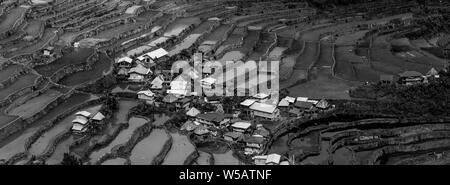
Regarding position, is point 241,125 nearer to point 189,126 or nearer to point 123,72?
point 189,126

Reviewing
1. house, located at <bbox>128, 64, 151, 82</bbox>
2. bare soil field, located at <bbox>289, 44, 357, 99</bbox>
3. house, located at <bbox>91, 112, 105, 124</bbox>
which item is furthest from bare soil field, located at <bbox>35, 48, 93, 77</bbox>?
bare soil field, located at <bbox>289, 44, 357, 99</bbox>

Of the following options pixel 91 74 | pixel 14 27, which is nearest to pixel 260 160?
pixel 91 74

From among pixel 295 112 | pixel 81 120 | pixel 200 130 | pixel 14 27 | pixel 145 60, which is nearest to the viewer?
pixel 81 120

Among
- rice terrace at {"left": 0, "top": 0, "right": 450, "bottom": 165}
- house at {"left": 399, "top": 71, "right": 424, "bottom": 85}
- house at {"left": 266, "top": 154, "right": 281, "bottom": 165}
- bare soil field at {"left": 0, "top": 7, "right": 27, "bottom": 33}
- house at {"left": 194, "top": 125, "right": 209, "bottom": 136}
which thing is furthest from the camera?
bare soil field at {"left": 0, "top": 7, "right": 27, "bottom": 33}

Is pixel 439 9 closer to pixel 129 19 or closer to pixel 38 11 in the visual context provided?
pixel 129 19

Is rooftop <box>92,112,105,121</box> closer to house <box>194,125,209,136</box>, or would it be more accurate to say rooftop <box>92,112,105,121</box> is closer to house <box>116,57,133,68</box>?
house <box>194,125,209,136</box>
